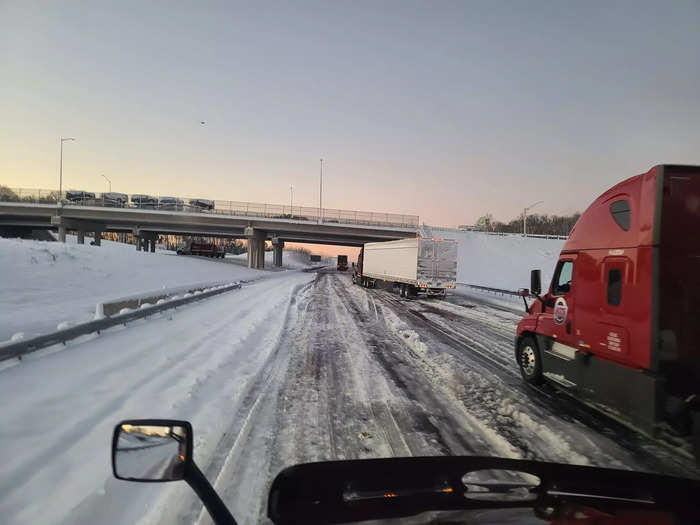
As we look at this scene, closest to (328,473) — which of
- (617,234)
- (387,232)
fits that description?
(617,234)

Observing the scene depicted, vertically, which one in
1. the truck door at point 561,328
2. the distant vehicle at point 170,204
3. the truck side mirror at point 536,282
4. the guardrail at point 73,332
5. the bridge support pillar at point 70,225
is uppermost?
the distant vehicle at point 170,204

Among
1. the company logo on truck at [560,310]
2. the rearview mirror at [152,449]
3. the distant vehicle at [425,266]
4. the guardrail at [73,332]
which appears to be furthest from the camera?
the distant vehicle at [425,266]

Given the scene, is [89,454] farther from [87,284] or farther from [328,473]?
[87,284]

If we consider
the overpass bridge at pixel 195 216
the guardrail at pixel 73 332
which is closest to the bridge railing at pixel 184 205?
the overpass bridge at pixel 195 216

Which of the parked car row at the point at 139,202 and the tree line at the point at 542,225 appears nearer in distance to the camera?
the parked car row at the point at 139,202

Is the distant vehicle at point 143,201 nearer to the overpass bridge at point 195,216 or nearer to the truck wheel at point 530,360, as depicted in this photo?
the overpass bridge at point 195,216

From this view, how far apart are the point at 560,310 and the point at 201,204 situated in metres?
45.9

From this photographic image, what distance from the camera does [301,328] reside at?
457 inches

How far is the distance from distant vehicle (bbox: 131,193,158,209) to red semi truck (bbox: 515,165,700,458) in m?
49.5

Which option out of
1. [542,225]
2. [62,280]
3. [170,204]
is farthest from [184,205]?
[542,225]

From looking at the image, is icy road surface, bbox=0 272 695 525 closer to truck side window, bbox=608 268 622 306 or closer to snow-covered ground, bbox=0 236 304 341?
truck side window, bbox=608 268 622 306

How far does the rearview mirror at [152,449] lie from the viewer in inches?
64.9

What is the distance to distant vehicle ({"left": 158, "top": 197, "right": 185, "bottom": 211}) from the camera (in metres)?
45.3

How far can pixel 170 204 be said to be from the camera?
4538cm
